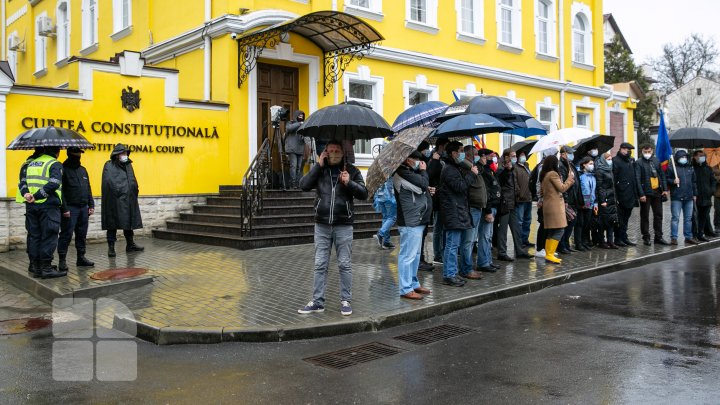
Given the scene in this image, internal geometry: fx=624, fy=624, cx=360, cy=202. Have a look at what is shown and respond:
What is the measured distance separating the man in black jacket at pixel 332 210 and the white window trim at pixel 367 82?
9.80 m

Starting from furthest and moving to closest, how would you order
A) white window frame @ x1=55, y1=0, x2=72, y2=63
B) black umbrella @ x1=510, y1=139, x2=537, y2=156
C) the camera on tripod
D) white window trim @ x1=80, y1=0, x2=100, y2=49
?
white window frame @ x1=55, y1=0, x2=72, y2=63 < white window trim @ x1=80, y1=0, x2=100, y2=49 < the camera on tripod < black umbrella @ x1=510, y1=139, x2=537, y2=156

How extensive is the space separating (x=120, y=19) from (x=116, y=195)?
385 inches

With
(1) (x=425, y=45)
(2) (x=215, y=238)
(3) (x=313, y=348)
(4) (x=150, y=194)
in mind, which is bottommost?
(3) (x=313, y=348)

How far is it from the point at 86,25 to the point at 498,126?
1661 cm

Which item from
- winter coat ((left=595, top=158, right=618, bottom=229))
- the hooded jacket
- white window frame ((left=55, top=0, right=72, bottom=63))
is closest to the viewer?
winter coat ((left=595, top=158, right=618, bottom=229))

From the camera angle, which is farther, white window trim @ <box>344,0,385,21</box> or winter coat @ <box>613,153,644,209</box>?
→ white window trim @ <box>344,0,385,21</box>

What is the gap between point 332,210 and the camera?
22.4 feet

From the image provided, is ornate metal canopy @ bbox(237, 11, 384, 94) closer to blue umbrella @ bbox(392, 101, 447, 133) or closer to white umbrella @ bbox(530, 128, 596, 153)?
→ blue umbrella @ bbox(392, 101, 447, 133)

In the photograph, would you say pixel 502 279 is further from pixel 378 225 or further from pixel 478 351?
pixel 378 225

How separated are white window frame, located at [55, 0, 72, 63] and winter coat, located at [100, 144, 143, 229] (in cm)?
1272

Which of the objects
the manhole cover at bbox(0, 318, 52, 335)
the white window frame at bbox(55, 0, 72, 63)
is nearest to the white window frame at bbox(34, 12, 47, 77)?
the white window frame at bbox(55, 0, 72, 63)

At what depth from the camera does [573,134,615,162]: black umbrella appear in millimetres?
12008

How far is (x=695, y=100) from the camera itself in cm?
5672

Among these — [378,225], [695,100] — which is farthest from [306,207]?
[695,100]
